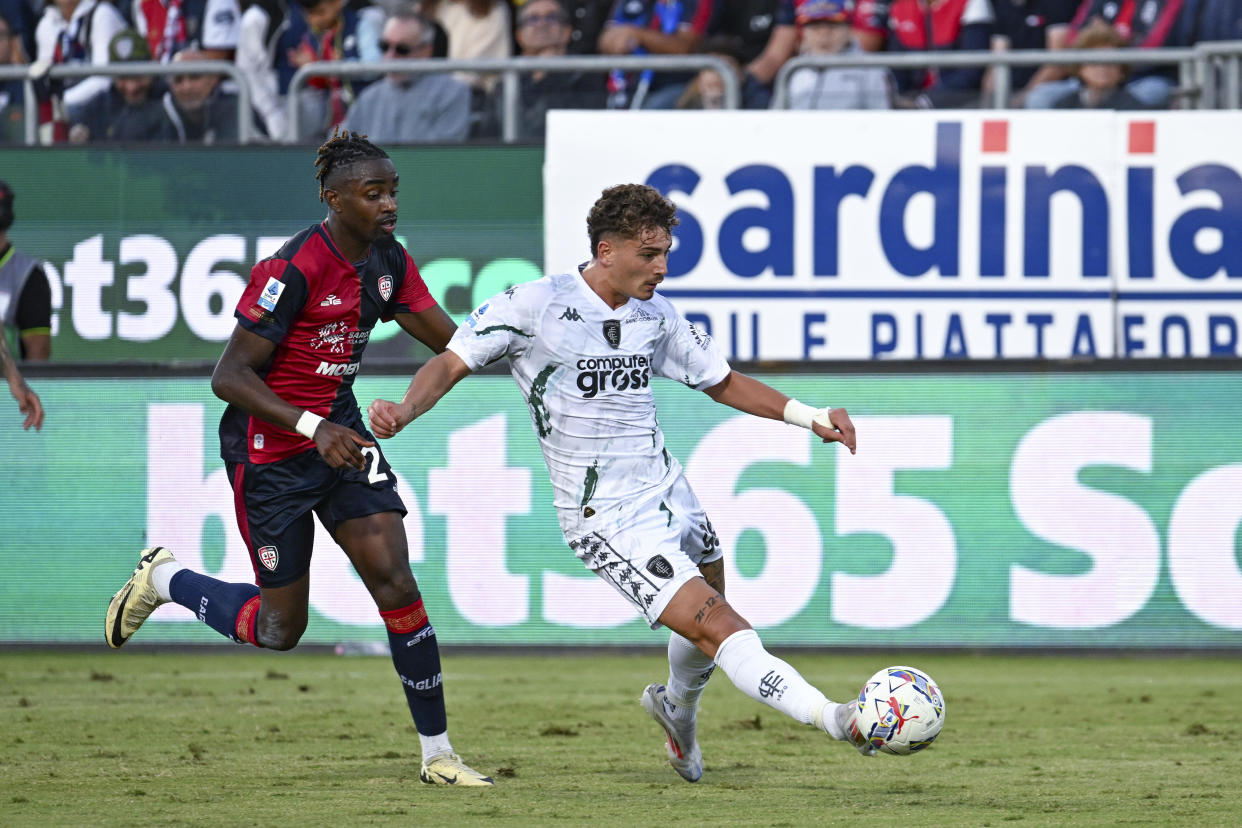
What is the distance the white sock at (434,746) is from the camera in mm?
6633

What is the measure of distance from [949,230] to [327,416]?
227 inches

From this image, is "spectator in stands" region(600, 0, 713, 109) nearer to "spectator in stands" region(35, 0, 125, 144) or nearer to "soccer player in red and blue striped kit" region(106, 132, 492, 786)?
"spectator in stands" region(35, 0, 125, 144)

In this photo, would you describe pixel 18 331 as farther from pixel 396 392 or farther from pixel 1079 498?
pixel 1079 498

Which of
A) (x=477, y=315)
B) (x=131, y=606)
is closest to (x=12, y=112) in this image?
(x=131, y=606)

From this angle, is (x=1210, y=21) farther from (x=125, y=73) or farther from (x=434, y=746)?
(x=434, y=746)

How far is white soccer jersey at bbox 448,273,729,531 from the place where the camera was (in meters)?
6.31

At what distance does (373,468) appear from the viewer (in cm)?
677

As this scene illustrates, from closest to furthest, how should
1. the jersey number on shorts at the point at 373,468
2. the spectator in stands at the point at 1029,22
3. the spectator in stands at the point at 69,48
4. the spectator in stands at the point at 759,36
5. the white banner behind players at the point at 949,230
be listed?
the jersey number on shorts at the point at 373,468
the white banner behind players at the point at 949,230
the spectator in stands at the point at 69,48
the spectator in stands at the point at 759,36
the spectator in stands at the point at 1029,22

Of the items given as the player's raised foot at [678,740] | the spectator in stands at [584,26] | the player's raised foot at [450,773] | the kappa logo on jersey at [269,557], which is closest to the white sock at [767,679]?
the player's raised foot at [678,740]

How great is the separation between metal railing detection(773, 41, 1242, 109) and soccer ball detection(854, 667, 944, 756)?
22.2ft

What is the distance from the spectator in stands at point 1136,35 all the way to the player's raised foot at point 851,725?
7.16m

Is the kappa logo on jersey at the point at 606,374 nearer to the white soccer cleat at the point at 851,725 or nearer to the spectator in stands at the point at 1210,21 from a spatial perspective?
the white soccer cleat at the point at 851,725

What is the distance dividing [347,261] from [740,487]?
4.35 metres

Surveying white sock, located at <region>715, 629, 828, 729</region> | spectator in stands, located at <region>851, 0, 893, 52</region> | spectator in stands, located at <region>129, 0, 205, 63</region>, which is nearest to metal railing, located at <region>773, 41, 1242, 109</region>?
spectator in stands, located at <region>851, 0, 893, 52</region>
